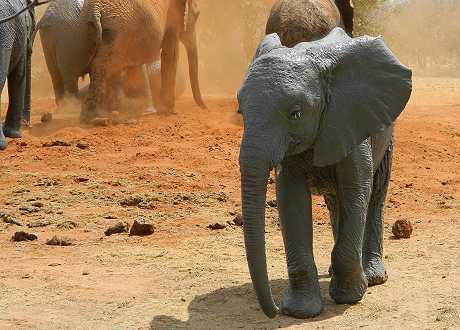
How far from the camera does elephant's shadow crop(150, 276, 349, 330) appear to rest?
468cm

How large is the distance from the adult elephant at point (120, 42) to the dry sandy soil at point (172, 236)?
616 mm

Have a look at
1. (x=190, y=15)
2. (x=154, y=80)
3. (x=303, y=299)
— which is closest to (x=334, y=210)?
(x=303, y=299)

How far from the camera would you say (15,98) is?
10891 millimetres

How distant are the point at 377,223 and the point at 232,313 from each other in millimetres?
1197

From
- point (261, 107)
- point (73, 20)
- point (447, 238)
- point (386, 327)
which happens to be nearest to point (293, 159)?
point (261, 107)

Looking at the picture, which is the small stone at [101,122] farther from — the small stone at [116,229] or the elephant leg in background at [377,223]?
the elephant leg in background at [377,223]

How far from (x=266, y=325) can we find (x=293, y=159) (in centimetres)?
88

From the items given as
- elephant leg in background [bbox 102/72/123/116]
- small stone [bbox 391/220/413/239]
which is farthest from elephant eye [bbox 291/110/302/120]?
elephant leg in background [bbox 102/72/123/116]

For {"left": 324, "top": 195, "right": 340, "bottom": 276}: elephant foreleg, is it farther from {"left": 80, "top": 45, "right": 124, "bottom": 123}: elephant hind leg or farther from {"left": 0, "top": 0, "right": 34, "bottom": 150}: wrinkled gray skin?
{"left": 80, "top": 45, "right": 124, "bottom": 123}: elephant hind leg

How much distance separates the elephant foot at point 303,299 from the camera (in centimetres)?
477

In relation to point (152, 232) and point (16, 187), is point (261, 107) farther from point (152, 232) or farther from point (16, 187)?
point (16, 187)

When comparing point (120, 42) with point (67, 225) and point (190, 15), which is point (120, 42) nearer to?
point (190, 15)

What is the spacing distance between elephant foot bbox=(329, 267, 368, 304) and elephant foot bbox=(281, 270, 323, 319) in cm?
15

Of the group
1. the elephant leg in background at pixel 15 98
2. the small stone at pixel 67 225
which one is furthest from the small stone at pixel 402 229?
the elephant leg in background at pixel 15 98
